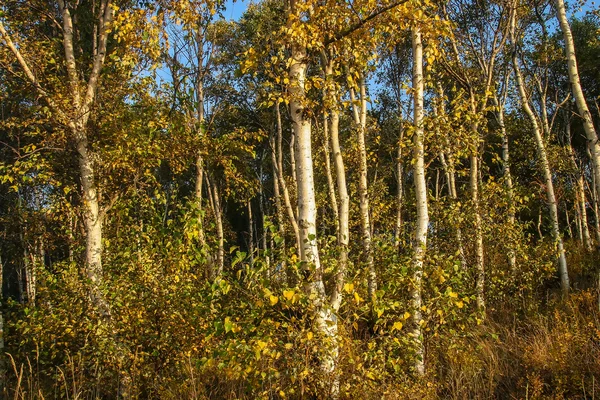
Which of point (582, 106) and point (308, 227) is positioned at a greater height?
point (582, 106)

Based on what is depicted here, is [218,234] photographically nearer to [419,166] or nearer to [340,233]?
[340,233]

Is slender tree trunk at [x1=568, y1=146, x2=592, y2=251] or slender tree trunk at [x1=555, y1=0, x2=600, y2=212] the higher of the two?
slender tree trunk at [x1=555, y1=0, x2=600, y2=212]

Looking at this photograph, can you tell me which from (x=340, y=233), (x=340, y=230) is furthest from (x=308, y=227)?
(x=340, y=230)

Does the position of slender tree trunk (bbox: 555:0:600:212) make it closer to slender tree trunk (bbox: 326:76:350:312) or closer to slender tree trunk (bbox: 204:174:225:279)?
slender tree trunk (bbox: 326:76:350:312)

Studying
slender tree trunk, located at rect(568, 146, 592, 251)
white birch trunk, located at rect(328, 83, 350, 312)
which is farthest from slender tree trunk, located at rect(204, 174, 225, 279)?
slender tree trunk, located at rect(568, 146, 592, 251)

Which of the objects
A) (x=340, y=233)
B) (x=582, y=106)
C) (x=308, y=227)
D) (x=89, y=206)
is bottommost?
(x=340, y=233)

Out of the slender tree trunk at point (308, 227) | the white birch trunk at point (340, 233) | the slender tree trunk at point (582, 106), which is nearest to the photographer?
the slender tree trunk at point (308, 227)

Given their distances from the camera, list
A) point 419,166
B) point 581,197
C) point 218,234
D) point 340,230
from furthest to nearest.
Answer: point 218,234 < point 581,197 < point 340,230 < point 419,166

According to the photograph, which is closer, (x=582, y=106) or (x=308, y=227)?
(x=308, y=227)

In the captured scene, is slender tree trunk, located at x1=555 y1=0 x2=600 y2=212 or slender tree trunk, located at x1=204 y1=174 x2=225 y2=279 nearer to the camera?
slender tree trunk, located at x1=204 y1=174 x2=225 y2=279

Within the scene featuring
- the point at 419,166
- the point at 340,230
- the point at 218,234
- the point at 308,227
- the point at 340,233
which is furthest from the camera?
the point at 218,234

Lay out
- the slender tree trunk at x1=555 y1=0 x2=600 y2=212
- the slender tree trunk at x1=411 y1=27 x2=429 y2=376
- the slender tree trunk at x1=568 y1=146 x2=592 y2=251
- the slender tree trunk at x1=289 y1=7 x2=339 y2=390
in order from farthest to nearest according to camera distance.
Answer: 1. the slender tree trunk at x1=568 y1=146 x2=592 y2=251
2. the slender tree trunk at x1=555 y1=0 x2=600 y2=212
3. the slender tree trunk at x1=411 y1=27 x2=429 y2=376
4. the slender tree trunk at x1=289 y1=7 x2=339 y2=390

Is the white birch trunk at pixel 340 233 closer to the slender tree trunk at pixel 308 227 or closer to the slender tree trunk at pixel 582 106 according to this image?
the slender tree trunk at pixel 308 227

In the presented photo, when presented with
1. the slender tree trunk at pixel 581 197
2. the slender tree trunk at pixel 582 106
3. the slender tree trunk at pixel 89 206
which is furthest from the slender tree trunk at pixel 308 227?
the slender tree trunk at pixel 581 197
